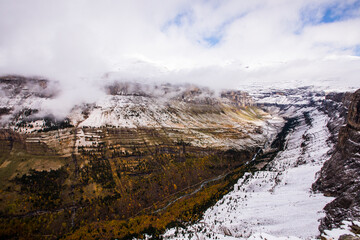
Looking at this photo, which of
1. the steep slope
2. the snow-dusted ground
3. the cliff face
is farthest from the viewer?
the steep slope

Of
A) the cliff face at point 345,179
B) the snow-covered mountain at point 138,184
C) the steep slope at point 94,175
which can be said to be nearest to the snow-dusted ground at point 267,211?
the snow-covered mountain at point 138,184

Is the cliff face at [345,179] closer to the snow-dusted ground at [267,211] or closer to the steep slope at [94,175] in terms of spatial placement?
the snow-dusted ground at [267,211]

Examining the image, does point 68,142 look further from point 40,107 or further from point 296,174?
point 296,174

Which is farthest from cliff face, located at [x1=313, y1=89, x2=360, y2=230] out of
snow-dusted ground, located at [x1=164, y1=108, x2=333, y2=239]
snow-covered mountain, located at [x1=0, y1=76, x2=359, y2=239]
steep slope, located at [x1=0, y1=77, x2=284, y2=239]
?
steep slope, located at [x1=0, y1=77, x2=284, y2=239]

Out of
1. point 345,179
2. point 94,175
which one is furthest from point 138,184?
point 345,179

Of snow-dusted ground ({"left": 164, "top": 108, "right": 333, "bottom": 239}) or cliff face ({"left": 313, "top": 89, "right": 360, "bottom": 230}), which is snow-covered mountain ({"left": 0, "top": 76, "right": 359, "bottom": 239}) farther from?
cliff face ({"left": 313, "top": 89, "right": 360, "bottom": 230})

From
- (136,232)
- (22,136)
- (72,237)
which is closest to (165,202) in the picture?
(136,232)

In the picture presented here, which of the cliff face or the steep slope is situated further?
the steep slope
